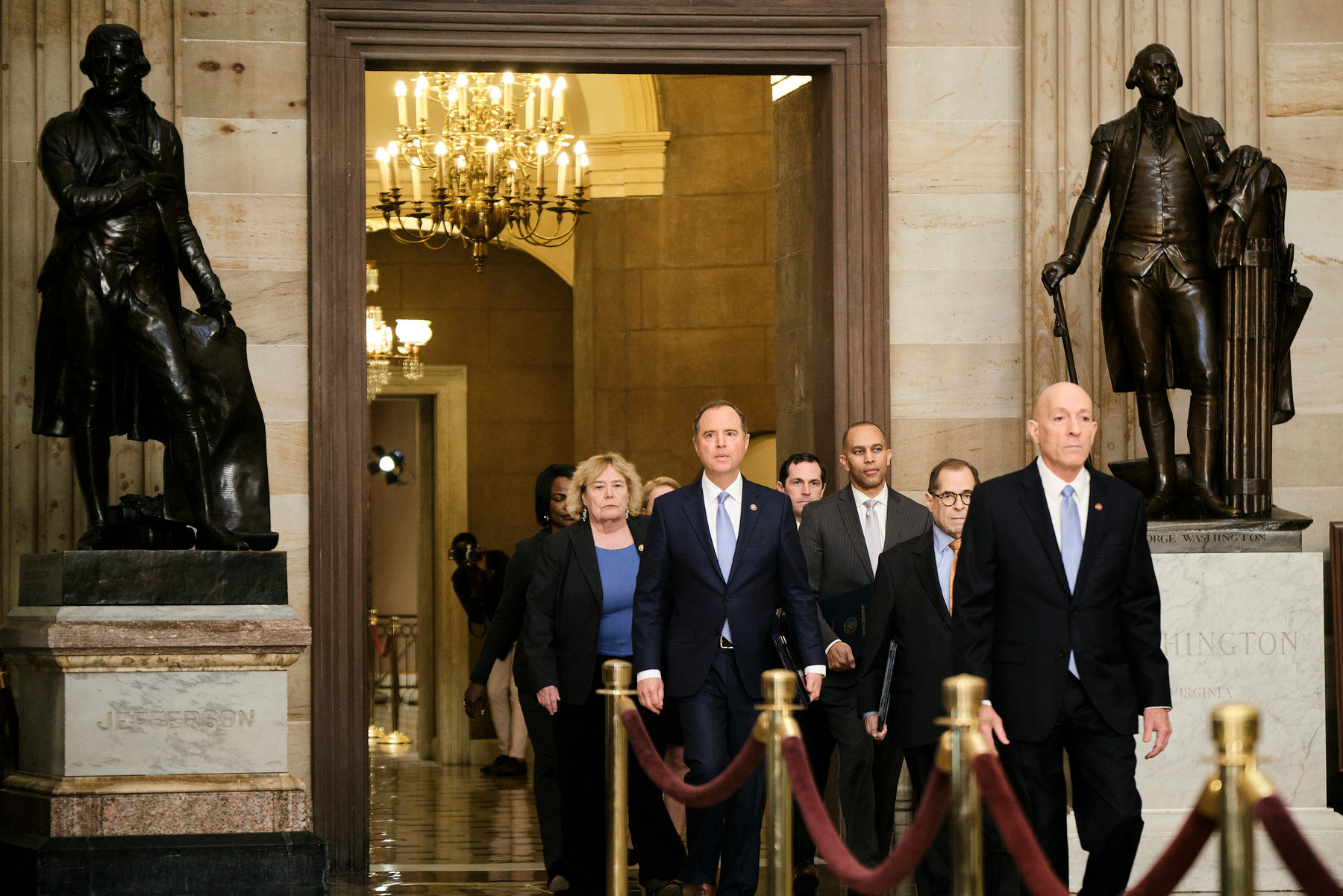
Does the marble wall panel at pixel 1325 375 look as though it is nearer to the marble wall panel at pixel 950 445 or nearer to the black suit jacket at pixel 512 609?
the marble wall panel at pixel 950 445

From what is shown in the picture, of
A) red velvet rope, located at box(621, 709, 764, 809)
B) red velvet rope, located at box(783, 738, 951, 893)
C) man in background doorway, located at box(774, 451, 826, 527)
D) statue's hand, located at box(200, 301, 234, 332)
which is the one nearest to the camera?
red velvet rope, located at box(783, 738, 951, 893)

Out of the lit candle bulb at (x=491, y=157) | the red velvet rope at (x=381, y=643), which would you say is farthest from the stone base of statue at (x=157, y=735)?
the red velvet rope at (x=381, y=643)

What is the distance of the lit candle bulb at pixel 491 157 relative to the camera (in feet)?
41.9

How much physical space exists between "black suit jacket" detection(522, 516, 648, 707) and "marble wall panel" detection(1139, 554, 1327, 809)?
7.07 feet

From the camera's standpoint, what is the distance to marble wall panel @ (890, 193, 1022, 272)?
8.79 meters

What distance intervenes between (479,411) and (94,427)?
11443 mm

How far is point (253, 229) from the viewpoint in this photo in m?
8.39

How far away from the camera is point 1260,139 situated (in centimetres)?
873

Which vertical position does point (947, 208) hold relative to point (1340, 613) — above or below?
above

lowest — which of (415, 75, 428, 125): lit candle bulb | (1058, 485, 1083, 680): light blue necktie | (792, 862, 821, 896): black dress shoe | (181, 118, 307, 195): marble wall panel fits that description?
(792, 862, 821, 896): black dress shoe

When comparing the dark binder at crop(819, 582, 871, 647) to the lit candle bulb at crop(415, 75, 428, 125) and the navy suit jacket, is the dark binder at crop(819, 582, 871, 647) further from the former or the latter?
the lit candle bulb at crop(415, 75, 428, 125)

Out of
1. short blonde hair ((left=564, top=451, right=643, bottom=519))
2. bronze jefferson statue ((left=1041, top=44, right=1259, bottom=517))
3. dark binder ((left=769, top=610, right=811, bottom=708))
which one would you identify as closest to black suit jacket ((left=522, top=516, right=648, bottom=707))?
short blonde hair ((left=564, top=451, right=643, bottom=519))

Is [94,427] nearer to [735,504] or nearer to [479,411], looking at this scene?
[735,504]

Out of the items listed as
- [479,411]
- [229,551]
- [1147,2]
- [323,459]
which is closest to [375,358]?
[479,411]
